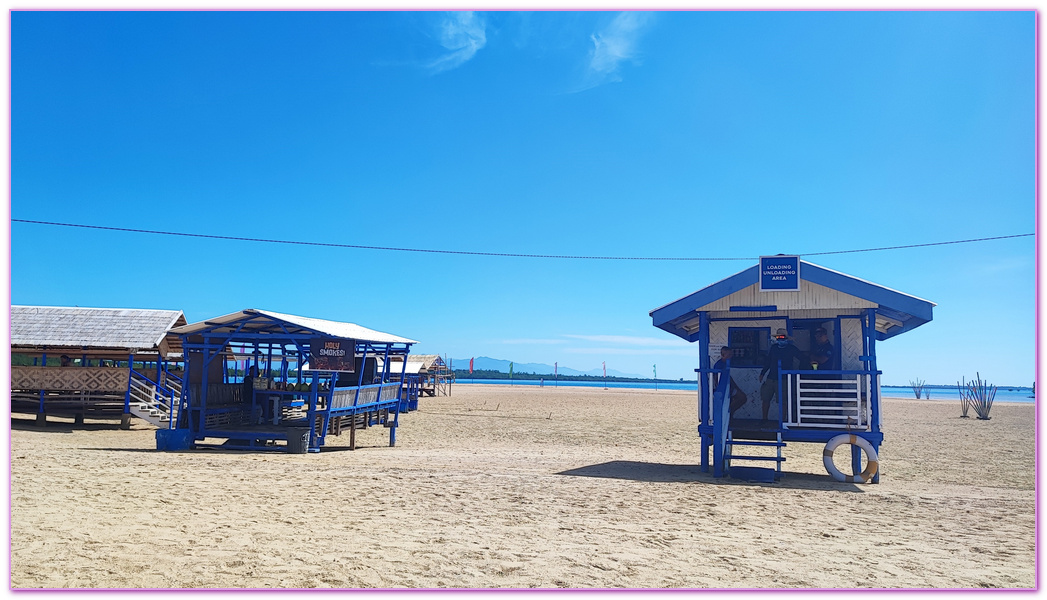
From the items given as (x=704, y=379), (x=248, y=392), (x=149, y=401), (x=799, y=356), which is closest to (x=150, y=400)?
(x=149, y=401)

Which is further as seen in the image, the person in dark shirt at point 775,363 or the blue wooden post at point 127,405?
the blue wooden post at point 127,405

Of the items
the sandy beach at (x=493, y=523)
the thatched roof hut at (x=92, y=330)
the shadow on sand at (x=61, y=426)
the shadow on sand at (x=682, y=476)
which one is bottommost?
the shadow on sand at (x=61, y=426)

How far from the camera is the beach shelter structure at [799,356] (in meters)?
11.1

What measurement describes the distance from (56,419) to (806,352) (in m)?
22.2

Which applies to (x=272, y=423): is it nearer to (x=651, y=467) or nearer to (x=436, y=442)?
(x=436, y=442)

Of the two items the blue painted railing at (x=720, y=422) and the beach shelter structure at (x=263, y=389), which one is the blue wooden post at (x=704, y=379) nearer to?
the blue painted railing at (x=720, y=422)

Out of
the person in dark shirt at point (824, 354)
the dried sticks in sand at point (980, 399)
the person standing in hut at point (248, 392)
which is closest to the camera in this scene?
the person in dark shirt at point (824, 354)

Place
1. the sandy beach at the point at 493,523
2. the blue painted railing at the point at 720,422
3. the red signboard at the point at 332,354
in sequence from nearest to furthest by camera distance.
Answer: the sandy beach at the point at 493,523, the blue painted railing at the point at 720,422, the red signboard at the point at 332,354

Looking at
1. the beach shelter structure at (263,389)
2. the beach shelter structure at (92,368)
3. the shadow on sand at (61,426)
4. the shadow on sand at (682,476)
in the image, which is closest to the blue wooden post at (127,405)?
Answer: the beach shelter structure at (92,368)

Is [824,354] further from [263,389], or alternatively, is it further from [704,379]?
[263,389]

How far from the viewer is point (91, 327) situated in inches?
778

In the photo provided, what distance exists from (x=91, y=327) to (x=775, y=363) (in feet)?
59.1

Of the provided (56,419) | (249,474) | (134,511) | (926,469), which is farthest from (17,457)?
(926,469)

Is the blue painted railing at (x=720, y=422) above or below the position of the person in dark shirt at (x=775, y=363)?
below
